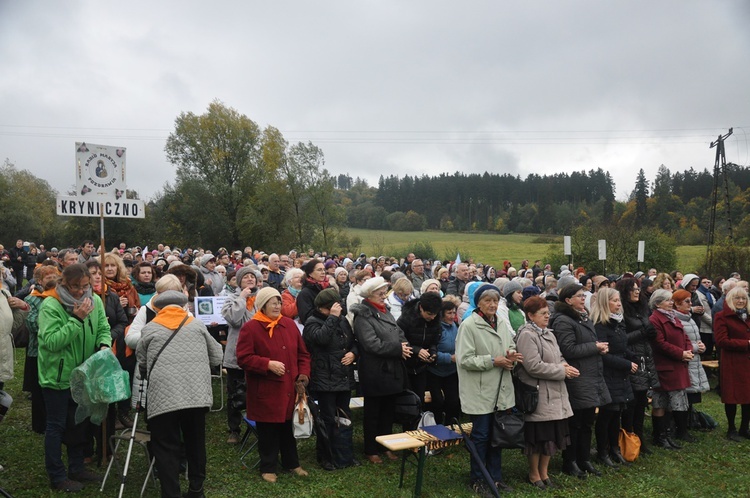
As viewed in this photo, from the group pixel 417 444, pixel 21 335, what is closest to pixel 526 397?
pixel 417 444

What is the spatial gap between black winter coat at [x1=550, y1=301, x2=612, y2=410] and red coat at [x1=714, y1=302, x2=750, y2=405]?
8.61ft

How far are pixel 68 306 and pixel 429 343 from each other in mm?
3880

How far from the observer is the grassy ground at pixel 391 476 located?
213 inches

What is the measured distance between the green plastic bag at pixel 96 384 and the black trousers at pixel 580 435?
15.5 feet

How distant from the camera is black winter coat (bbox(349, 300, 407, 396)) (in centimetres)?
596

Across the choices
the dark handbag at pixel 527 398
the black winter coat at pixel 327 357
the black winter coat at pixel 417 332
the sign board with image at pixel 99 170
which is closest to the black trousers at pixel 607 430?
the dark handbag at pixel 527 398

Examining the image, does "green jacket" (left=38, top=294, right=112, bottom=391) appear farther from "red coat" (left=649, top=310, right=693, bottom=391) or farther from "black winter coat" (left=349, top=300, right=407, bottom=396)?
"red coat" (left=649, top=310, right=693, bottom=391)

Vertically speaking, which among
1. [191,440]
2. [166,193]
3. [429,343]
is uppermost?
[166,193]

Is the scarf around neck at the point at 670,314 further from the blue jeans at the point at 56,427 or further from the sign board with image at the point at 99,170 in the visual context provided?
the blue jeans at the point at 56,427

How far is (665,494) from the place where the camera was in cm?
585

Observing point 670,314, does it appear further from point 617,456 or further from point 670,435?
point 617,456

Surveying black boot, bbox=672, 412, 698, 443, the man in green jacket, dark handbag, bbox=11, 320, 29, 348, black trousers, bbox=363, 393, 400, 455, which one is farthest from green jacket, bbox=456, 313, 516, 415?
dark handbag, bbox=11, 320, 29, 348

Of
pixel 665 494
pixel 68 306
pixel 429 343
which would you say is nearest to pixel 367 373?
pixel 429 343

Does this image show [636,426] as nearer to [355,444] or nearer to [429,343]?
[429,343]
